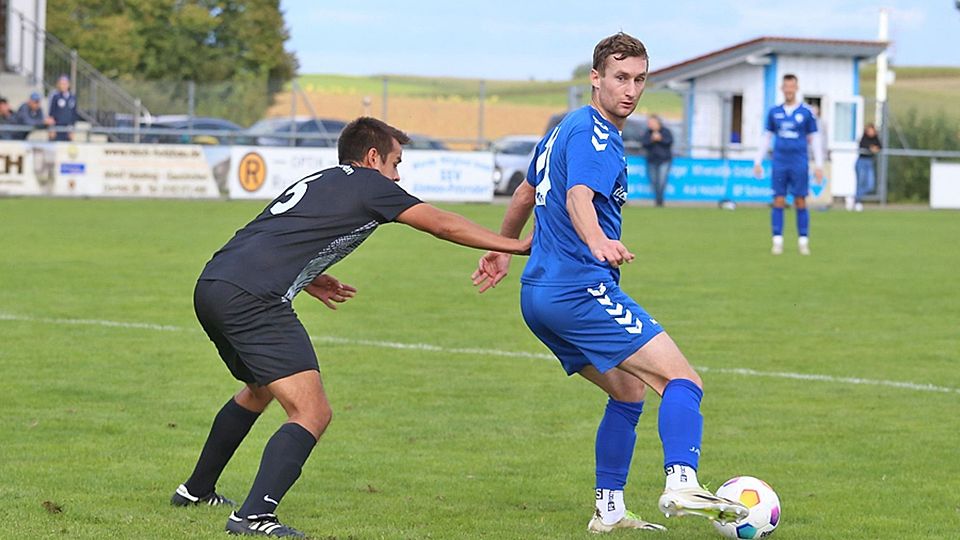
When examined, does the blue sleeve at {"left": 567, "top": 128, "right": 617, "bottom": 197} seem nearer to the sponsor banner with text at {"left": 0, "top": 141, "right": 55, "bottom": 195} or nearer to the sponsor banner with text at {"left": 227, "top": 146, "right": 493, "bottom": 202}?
the sponsor banner with text at {"left": 227, "top": 146, "right": 493, "bottom": 202}

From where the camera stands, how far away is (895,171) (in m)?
41.2

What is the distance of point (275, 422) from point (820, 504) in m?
3.20

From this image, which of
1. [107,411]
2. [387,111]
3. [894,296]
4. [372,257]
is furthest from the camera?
[387,111]

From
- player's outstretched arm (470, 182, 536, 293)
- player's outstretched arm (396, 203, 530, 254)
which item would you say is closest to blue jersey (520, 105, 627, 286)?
player's outstretched arm (396, 203, 530, 254)

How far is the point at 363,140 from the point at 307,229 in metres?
0.42

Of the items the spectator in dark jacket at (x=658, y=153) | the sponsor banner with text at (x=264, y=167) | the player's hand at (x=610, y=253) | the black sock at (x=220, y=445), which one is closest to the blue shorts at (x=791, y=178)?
the sponsor banner with text at (x=264, y=167)

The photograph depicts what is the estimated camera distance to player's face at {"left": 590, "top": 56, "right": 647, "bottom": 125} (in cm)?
574

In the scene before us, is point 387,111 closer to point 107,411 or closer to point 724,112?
point 724,112

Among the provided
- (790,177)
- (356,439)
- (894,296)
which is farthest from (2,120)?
(356,439)

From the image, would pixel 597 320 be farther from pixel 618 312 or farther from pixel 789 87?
pixel 789 87

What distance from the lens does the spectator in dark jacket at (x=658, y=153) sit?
113 ft

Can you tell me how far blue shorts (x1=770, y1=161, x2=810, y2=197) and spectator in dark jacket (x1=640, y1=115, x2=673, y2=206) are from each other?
547 inches

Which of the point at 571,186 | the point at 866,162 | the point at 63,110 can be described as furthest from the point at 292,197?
the point at 866,162

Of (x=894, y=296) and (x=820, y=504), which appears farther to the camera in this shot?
(x=894, y=296)
